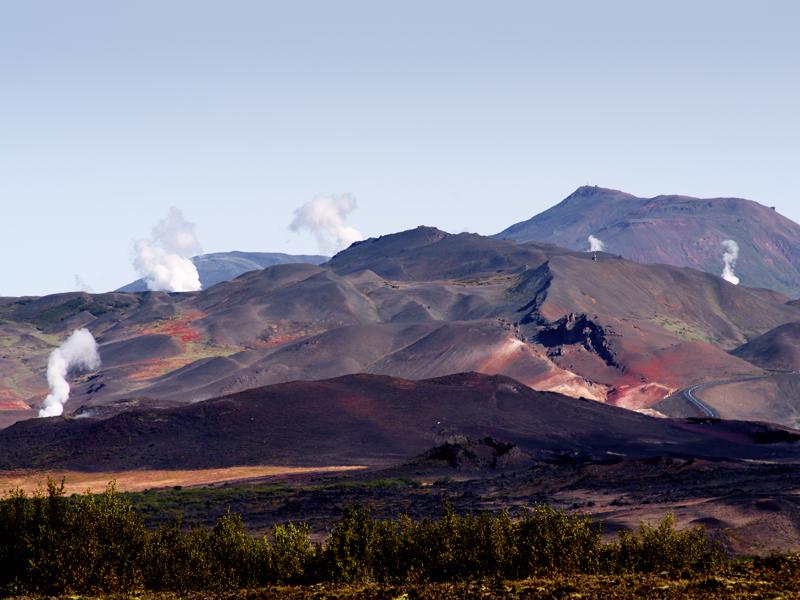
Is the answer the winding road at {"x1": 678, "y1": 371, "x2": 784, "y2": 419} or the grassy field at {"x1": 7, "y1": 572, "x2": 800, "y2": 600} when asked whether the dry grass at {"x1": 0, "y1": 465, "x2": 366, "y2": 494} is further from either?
the grassy field at {"x1": 7, "y1": 572, "x2": 800, "y2": 600}

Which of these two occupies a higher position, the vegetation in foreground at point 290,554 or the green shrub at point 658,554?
the vegetation in foreground at point 290,554

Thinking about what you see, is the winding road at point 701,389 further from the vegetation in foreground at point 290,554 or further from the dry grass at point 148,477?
the vegetation in foreground at point 290,554

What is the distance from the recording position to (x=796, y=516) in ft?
176

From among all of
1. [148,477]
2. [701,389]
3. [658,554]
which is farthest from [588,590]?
[701,389]

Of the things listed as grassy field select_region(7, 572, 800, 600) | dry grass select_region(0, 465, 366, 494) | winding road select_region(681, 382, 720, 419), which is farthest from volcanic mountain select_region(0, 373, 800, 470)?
grassy field select_region(7, 572, 800, 600)

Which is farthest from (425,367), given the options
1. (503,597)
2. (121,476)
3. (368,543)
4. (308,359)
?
(503,597)

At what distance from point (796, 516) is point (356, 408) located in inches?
2473

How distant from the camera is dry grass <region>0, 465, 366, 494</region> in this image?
8888cm

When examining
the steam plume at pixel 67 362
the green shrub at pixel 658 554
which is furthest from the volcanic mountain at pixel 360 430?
the green shrub at pixel 658 554

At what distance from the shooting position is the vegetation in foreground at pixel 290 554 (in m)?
30.6

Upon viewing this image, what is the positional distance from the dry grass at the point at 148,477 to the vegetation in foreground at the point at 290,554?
54006mm

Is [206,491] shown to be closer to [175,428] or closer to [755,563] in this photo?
[175,428]

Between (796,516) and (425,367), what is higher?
(425,367)

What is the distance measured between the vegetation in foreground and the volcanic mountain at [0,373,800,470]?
210 feet
